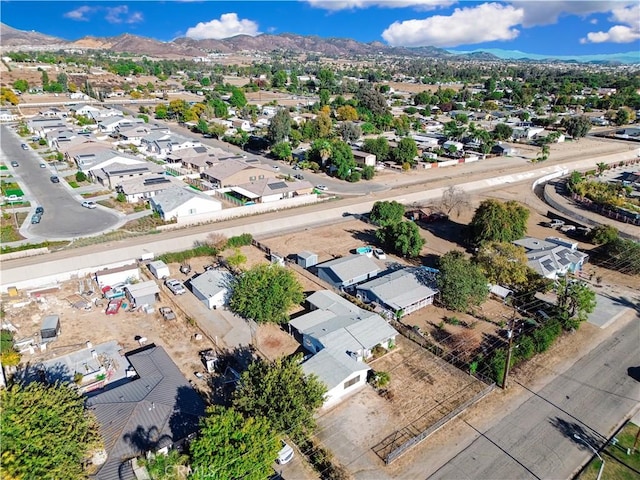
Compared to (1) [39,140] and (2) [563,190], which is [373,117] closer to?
(2) [563,190]

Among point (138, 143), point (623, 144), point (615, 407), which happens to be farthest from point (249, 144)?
point (623, 144)

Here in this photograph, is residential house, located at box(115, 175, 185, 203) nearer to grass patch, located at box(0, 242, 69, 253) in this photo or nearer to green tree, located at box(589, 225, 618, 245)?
grass patch, located at box(0, 242, 69, 253)

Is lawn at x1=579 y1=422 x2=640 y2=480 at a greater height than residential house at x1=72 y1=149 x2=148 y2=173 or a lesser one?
lesser

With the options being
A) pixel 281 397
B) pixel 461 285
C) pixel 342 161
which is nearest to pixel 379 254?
pixel 461 285

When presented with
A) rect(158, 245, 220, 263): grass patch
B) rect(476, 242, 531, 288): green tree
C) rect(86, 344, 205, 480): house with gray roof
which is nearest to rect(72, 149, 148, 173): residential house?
rect(158, 245, 220, 263): grass patch

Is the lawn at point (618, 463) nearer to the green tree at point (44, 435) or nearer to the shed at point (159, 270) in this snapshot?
the green tree at point (44, 435)
